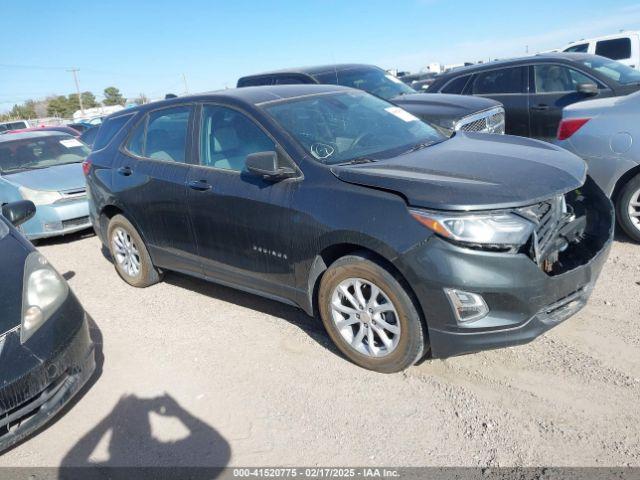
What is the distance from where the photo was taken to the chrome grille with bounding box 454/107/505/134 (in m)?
6.46

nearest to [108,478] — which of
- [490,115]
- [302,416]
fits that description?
[302,416]

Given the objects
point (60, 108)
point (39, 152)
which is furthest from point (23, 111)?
point (39, 152)

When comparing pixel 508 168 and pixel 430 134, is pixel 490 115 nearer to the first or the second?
pixel 430 134

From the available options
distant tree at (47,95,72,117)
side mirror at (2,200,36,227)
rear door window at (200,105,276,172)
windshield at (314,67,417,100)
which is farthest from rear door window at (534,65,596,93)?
distant tree at (47,95,72,117)

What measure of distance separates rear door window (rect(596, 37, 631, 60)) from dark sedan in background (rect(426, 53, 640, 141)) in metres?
7.38

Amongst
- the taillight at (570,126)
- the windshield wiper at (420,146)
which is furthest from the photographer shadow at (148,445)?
the taillight at (570,126)

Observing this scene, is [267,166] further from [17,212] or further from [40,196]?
[40,196]

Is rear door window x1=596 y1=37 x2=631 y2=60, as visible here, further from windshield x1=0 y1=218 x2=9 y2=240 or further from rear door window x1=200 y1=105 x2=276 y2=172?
windshield x1=0 y1=218 x2=9 y2=240

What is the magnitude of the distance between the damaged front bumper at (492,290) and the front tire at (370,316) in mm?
122

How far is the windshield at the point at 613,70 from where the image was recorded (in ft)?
24.2

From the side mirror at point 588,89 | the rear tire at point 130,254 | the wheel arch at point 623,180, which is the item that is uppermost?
the side mirror at point 588,89

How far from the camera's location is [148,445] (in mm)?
2926

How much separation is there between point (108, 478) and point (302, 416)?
106 centimetres

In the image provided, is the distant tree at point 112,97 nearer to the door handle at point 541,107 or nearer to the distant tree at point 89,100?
the distant tree at point 89,100
